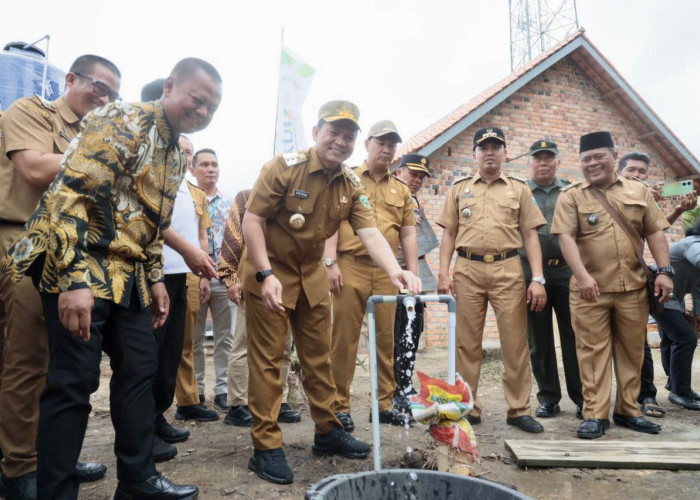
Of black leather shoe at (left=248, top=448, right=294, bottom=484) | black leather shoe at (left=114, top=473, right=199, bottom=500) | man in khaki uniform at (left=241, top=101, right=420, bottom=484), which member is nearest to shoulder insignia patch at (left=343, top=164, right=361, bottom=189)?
man in khaki uniform at (left=241, top=101, right=420, bottom=484)

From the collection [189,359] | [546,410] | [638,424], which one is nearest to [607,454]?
[638,424]

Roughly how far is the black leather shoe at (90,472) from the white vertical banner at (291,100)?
17.4 ft

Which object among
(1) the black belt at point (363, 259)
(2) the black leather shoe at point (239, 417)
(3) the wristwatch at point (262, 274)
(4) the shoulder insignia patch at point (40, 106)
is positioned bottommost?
(2) the black leather shoe at point (239, 417)

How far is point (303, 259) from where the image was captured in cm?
304

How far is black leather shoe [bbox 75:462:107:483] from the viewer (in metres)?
2.68

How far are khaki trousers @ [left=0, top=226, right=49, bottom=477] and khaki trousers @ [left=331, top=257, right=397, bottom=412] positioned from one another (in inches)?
77.6

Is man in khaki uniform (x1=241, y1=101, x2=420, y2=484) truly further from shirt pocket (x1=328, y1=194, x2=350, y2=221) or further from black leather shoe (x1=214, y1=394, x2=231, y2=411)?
black leather shoe (x1=214, y1=394, x2=231, y2=411)

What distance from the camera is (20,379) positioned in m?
2.34

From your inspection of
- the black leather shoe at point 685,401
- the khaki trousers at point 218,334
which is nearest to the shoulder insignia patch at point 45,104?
the khaki trousers at point 218,334

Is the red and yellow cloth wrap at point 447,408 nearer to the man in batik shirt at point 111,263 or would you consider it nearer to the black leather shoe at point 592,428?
the man in batik shirt at point 111,263

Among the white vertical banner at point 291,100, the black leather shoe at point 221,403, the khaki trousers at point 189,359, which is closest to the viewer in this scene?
the khaki trousers at point 189,359

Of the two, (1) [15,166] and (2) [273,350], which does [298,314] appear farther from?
(1) [15,166]

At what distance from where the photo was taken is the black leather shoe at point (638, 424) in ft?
12.4

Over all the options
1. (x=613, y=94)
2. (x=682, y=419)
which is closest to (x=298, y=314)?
(x=682, y=419)
